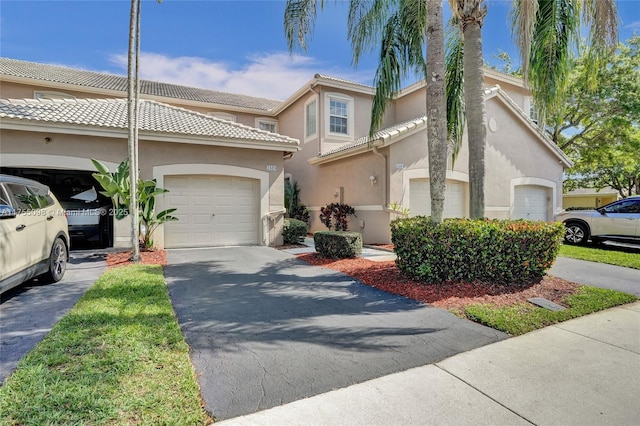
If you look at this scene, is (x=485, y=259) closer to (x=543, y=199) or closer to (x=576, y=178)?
(x=543, y=199)

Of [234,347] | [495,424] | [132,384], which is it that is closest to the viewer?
[495,424]

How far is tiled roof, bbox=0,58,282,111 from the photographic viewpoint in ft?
49.9

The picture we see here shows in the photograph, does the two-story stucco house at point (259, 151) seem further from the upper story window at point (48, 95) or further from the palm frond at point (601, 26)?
the palm frond at point (601, 26)

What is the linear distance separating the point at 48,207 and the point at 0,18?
282 inches

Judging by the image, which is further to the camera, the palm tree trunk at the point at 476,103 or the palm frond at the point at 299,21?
the palm frond at the point at 299,21

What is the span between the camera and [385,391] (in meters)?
2.98

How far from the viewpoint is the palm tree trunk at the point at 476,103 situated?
7.32 meters

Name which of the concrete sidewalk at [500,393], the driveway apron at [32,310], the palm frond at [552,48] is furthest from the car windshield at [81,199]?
the palm frond at [552,48]

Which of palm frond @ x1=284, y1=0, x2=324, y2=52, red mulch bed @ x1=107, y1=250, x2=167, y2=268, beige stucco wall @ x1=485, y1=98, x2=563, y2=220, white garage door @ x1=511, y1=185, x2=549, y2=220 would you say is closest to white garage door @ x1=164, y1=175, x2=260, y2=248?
red mulch bed @ x1=107, y1=250, x2=167, y2=268

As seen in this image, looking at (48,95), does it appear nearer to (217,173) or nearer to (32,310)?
(217,173)

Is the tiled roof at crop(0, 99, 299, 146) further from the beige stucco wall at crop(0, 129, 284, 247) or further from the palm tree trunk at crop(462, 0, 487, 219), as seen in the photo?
the palm tree trunk at crop(462, 0, 487, 219)

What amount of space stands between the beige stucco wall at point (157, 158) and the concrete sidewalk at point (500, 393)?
900 centimetres

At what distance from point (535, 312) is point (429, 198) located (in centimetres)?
851

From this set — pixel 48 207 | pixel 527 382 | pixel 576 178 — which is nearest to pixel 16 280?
pixel 48 207
